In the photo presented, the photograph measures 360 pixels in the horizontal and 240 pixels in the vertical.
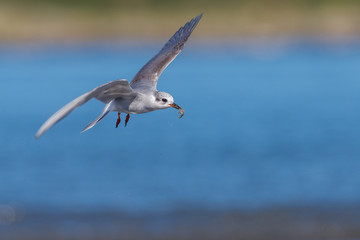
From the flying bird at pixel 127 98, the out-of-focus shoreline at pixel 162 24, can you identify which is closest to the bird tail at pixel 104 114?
the flying bird at pixel 127 98

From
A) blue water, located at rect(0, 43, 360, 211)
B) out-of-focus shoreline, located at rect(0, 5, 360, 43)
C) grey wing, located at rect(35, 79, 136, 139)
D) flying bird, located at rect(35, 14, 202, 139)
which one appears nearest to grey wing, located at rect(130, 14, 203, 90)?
flying bird, located at rect(35, 14, 202, 139)

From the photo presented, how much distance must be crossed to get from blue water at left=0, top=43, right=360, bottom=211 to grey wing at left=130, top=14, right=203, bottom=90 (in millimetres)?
8452

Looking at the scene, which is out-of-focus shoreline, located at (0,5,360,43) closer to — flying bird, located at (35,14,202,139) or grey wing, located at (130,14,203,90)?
grey wing, located at (130,14,203,90)

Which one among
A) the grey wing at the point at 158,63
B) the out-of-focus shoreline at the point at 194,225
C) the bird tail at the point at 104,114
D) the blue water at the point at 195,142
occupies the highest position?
the blue water at the point at 195,142

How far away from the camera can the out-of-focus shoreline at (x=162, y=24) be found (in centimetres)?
4591

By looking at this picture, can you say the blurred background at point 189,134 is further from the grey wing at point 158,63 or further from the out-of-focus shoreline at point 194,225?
the grey wing at point 158,63

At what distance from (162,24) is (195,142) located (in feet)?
84.9

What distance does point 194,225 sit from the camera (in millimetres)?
14875

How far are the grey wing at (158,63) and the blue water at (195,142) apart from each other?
8.45 m

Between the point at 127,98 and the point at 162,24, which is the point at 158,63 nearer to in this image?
the point at 127,98

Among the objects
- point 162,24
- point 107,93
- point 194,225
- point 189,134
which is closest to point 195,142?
point 189,134

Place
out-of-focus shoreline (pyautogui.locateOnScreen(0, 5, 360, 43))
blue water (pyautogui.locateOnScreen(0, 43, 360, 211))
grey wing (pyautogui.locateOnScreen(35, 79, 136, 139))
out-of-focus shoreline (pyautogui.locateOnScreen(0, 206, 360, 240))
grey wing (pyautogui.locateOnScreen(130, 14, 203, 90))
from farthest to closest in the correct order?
1. out-of-focus shoreline (pyautogui.locateOnScreen(0, 5, 360, 43))
2. blue water (pyautogui.locateOnScreen(0, 43, 360, 211))
3. out-of-focus shoreline (pyautogui.locateOnScreen(0, 206, 360, 240))
4. grey wing (pyautogui.locateOnScreen(130, 14, 203, 90))
5. grey wing (pyautogui.locateOnScreen(35, 79, 136, 139))

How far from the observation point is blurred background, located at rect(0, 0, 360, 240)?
1544 centimetres

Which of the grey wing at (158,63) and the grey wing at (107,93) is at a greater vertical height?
the grey wing at (158,63)
